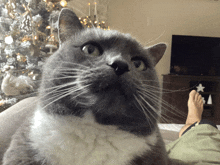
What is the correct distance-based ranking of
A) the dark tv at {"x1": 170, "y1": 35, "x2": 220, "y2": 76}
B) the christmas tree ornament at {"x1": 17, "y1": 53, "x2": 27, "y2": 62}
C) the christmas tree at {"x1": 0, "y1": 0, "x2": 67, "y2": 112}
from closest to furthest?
1. the christmas tree at {"x1": 0, "y1": 0, "x2": 67, "y2": 112}
2. the christmas tree ornament at {"x1": 17, "y1": 53, "x2": 27, "y2": 62}
3. the dark tv at {"x1": 170, "y1": 35, "x2": 220, "y2": 76}

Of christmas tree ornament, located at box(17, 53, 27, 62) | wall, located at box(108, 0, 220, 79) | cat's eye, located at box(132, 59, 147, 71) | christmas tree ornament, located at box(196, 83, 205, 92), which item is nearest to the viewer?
cat's eye, located at box(132, 59, 147, 71)

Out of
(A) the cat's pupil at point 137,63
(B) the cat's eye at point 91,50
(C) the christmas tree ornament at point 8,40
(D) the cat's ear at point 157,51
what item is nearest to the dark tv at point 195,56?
(D) the cat's ear at point 157,51

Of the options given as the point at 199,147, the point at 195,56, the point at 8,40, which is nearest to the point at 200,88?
A: the point at 195,56

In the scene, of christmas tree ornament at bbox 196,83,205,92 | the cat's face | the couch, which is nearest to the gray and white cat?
the cat's face

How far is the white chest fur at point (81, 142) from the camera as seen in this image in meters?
0.41

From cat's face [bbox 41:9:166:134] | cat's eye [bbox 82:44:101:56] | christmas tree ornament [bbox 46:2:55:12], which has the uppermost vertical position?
christmas tree ornament [bbox 46:2:55:12]

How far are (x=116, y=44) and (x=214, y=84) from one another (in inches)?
117

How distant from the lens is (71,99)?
0.41 m

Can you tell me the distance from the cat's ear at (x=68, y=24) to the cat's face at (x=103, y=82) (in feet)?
0.17

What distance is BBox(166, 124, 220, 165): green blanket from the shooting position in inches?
28.8

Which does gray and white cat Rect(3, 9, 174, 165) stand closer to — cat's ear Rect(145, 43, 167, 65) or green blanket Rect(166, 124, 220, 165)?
cat's ear Rect(145, 43, 167, 65)

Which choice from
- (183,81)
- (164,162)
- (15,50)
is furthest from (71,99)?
(183,81)

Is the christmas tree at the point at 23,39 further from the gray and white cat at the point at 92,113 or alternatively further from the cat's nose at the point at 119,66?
the cat's nose at the point at 119,66

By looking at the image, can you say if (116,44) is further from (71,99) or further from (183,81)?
(183,81)
